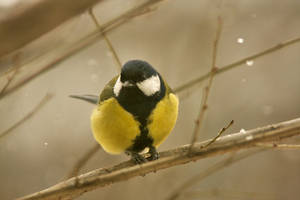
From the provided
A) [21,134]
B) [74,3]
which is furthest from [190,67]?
[74,3]

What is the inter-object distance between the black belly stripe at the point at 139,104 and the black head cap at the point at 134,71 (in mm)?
54

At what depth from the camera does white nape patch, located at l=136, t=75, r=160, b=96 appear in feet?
7.39

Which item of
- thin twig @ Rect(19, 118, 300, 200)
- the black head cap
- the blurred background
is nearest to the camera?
thin twig @ Rect(19, 118, 300, 200)

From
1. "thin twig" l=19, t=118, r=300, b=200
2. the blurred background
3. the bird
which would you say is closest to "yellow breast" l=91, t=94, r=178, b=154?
the bird

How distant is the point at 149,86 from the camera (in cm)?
228

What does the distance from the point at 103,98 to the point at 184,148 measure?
2.16 feet

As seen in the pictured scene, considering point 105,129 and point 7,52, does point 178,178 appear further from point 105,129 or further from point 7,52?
point 7,52

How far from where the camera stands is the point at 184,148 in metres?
1.92

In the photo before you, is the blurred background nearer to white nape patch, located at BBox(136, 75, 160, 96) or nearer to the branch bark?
white nape patch, located at BBox(136, 75, 160, 96)

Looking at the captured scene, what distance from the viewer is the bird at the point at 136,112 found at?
2.21 meters

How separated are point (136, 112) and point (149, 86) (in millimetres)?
158

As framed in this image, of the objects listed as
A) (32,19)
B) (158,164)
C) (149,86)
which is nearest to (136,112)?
(149,86)

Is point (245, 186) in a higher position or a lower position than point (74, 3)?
lower

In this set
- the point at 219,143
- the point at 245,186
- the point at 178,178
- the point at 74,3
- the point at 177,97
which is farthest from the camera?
the point at 245,186
